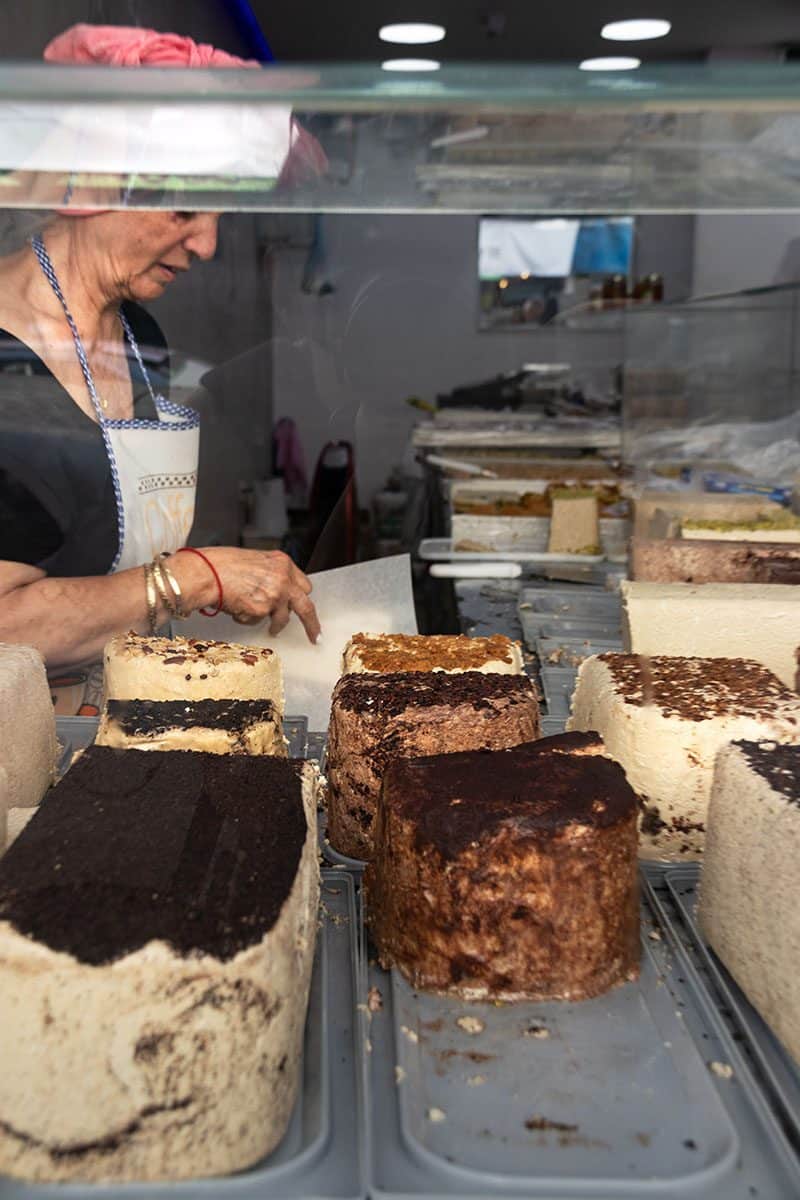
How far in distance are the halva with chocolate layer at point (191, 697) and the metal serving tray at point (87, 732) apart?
0.11m

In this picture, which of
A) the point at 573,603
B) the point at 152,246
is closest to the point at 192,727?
the point at 152,246

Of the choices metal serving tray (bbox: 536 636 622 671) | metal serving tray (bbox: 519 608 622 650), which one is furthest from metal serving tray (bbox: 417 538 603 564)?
metal serving tray (bbox: 536 636 622 671)

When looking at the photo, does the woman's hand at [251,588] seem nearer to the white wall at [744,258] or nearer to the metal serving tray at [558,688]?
the metal serving tray at [558,688]

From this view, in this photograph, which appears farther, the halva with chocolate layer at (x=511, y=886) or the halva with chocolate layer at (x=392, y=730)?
the halva with chocolate layer at (x=392, y=730)

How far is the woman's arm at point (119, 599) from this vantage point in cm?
158

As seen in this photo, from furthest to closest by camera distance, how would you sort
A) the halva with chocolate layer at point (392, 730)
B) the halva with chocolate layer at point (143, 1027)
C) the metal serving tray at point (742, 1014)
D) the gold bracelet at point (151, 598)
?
the gold bracelet at point (151, 598)
the halva with chocolate layer at point (392, 730)
the metal serving tray at point (742, 1014)
the halva with chocolate layer at point (143, 1027)

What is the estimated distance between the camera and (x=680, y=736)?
112 cm

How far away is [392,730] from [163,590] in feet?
2.37

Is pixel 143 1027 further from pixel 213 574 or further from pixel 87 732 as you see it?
pixel 213 574

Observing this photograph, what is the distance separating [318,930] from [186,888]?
0.76 feet

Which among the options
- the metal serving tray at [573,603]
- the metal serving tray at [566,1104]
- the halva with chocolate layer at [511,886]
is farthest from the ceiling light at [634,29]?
the metal serving tray at [566,1104]

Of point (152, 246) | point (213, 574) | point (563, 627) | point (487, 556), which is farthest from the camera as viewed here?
point (487, 556)

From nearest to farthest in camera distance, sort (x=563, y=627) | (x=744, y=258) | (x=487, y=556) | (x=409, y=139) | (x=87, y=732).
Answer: (x=409, y=139)
(x=87, y=732)
(x=563, y=627)
(x=487, y=556)
(x=744, y=258)

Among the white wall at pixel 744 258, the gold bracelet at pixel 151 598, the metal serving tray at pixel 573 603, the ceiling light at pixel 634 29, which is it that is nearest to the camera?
the gold bracelet at pixel 151 598
